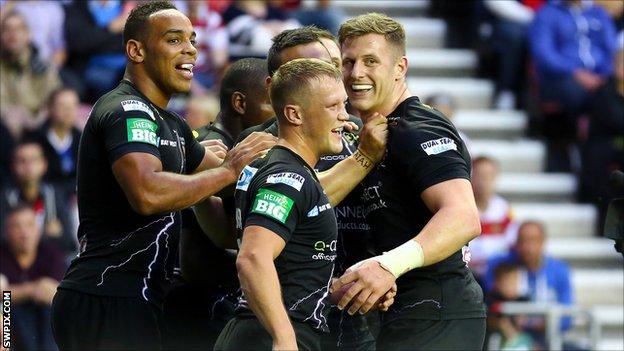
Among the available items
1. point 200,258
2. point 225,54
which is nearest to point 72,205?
point 225,54

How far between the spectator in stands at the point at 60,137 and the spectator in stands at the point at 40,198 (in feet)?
0.49

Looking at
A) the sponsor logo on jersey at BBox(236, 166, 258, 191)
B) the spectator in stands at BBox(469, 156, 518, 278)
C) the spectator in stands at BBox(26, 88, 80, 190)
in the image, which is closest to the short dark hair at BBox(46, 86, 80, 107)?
the spectator in stands at BBox(26, 88, 80, 190)

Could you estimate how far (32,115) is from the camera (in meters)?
11.4

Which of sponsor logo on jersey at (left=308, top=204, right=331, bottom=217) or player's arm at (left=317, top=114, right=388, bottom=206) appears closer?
sponsor logo on jersey at (left=308, top=204, right=331, bottom=217)

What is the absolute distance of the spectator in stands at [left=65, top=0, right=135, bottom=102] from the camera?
11859 mm

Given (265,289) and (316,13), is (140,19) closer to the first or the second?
(265,289)

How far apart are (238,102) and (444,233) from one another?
5.88 ft

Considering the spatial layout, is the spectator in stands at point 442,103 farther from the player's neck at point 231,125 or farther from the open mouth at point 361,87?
the open mouth at point 361,87

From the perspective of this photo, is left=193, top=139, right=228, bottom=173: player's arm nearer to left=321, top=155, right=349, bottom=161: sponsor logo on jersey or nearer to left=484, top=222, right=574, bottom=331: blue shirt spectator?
left=321, top=155, right=349, bottom=161: sponsor logo on jersey

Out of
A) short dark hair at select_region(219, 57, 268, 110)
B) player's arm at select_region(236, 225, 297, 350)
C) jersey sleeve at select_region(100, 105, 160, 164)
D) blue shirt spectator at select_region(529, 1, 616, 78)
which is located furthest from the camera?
blue shirt spectator at select_region(529, 1, 616, 78)

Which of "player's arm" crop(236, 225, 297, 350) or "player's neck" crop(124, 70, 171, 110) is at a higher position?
"player's neck" crop(124, 70, 171, 110)

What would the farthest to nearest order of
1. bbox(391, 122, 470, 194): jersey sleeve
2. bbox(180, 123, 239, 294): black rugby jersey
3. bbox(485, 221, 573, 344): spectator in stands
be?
bbox(485, 221, 573, 344): spectator in stands
bbox(180, 123, 239, 294): black rugby jersey
bbox(391, 122, 470, 194): jersey sleeve

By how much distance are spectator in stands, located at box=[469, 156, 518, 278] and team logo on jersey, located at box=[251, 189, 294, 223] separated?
6.16 meters

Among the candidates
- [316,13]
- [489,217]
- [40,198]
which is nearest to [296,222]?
[40,198]
